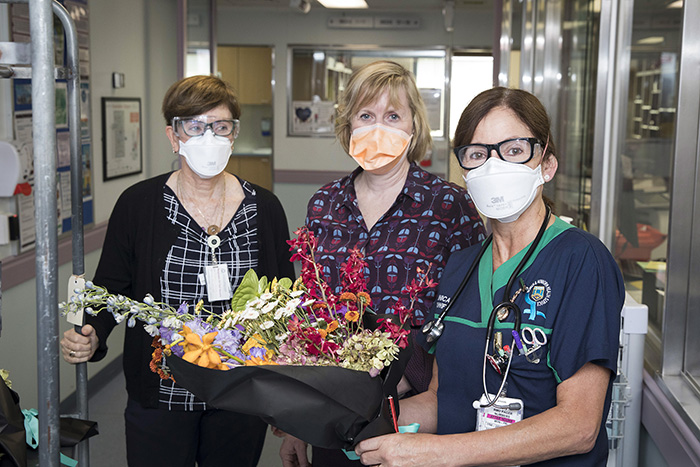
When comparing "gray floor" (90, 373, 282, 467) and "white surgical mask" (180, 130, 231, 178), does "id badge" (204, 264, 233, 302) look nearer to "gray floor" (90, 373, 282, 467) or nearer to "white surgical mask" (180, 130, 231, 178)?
"white surgical mask" (180, 130, 231, 178)

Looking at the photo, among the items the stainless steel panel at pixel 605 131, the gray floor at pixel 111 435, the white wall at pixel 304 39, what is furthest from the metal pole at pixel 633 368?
the white wall at pixel 304 39

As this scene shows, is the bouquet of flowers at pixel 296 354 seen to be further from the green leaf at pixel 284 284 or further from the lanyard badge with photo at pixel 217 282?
the lanyard badge with photo at pixel 217 282

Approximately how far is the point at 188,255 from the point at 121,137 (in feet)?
9.68

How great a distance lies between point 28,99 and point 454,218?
2344mm

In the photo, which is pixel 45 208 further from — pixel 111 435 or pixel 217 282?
pixel 111 435

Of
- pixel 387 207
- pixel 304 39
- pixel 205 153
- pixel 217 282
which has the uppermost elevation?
pixel 304 39

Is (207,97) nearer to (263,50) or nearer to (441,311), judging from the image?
(441,311)

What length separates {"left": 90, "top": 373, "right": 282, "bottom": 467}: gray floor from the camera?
11.4 feet

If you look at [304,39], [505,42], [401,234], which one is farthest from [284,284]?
[304,39]

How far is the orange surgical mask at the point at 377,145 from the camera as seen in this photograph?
192 cm

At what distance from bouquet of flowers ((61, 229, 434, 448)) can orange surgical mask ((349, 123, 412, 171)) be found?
0.67 metres

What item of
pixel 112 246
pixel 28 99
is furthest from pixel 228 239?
pixel 28 99

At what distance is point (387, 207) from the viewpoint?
1943 mm

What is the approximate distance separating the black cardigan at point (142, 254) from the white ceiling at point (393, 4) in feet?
15.6
